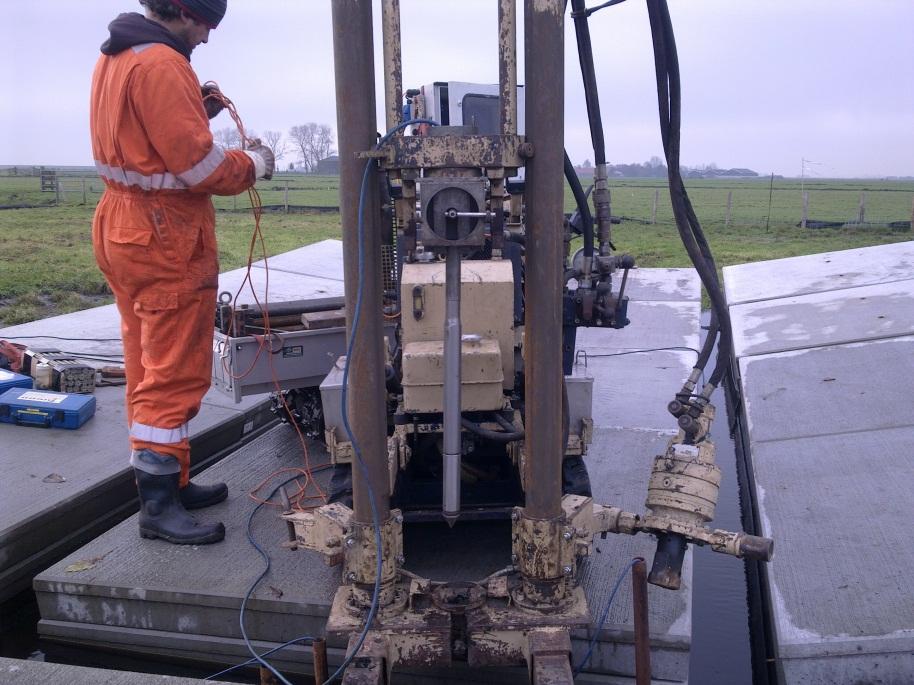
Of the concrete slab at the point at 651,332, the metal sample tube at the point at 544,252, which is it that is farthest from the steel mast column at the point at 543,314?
the concrete slab at the point at 651,332

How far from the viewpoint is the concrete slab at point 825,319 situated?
559 centimetres

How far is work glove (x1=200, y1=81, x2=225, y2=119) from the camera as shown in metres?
3.46

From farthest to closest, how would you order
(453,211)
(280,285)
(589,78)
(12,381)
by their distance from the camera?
(280,285) → (12,381) → (589,78) → (453,211)

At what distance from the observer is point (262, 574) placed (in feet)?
9.94

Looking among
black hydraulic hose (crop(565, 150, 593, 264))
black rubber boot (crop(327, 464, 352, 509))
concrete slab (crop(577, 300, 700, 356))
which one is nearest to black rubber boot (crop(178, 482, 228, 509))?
black rubber boot (crop(327, 464, 352, 509))

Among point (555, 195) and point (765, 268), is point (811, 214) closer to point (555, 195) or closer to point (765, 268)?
point (765, 268)

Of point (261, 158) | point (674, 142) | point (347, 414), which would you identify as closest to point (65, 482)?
point (261, 158)

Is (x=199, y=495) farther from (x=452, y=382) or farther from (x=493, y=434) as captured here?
(x=452, y=382)

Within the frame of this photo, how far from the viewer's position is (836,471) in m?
3.67

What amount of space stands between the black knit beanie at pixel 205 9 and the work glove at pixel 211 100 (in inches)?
12.8

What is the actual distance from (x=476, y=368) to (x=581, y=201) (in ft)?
2.62

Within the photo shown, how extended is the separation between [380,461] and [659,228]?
67.8ft

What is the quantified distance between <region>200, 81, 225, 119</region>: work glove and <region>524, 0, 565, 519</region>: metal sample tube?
5.96ft

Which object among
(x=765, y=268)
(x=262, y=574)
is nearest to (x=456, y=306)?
(x=262, y=574)
